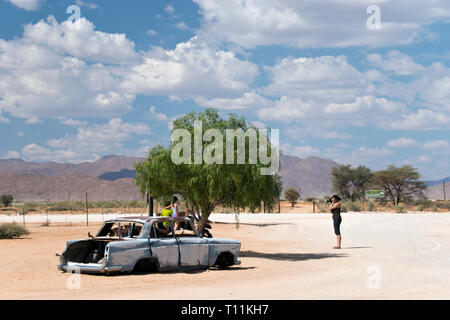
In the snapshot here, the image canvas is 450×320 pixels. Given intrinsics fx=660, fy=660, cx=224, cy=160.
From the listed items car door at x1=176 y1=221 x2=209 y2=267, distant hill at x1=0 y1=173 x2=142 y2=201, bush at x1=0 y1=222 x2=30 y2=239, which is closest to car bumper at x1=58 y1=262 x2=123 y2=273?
car door at x1=176 y1=221 x2=209 y2=267

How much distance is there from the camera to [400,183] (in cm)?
9888

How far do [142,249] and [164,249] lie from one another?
0.62 meters

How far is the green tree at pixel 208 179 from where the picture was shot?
20672 millimetres

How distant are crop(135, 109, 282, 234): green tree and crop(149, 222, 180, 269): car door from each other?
450 centimetres

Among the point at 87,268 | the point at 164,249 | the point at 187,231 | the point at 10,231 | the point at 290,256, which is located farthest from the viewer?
the point at 10,231

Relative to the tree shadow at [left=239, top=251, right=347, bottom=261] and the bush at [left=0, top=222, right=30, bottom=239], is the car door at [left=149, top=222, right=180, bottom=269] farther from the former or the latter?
the bush at [left=0, top=222, right=30, bottom=239]

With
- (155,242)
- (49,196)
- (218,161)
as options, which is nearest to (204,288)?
(155,242)

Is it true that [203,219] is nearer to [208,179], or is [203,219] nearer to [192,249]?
[208,179]

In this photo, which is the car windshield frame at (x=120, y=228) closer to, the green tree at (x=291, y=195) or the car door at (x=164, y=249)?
the car door at (x=164, y=249)

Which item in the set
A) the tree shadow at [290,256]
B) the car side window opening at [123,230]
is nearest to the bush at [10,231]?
the tree shadow at [290,256]

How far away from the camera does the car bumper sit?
14.9 m

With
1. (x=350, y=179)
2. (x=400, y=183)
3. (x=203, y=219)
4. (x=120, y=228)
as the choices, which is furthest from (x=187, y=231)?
(x=350, y=179)

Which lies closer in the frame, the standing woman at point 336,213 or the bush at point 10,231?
the standing woman at point 336,213
